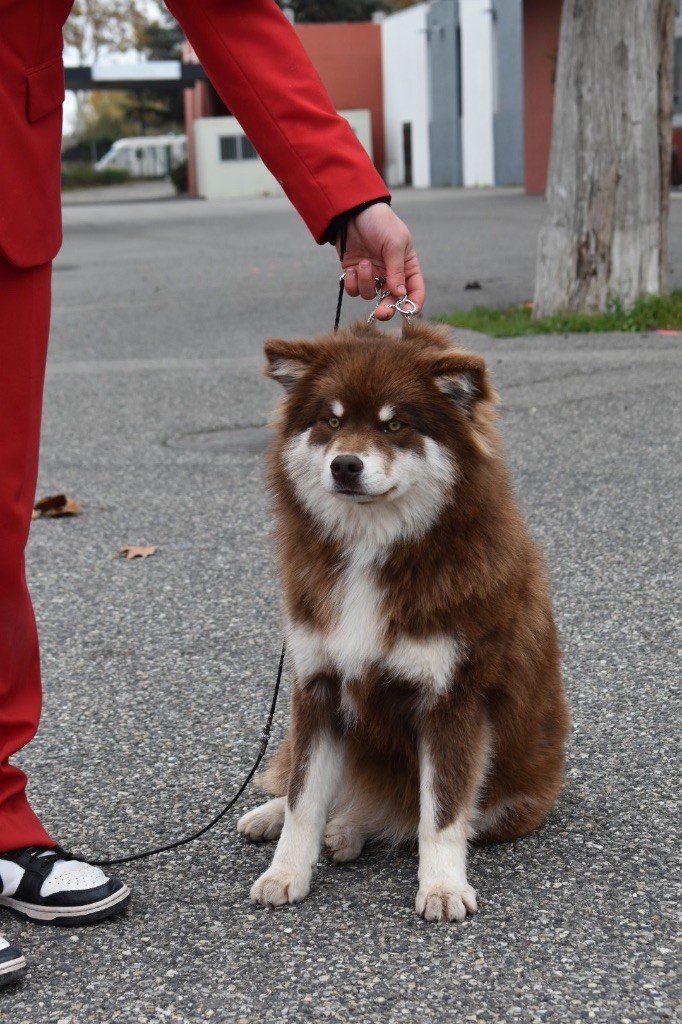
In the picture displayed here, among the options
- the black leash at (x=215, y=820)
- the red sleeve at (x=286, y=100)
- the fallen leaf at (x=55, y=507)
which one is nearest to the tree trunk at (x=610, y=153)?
the fallen leaf at (x=55, y=507)

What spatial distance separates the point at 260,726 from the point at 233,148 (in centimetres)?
4669

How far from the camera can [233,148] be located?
4859cm

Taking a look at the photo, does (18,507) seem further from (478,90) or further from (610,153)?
(478,90)

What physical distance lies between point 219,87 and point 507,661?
145 centimetres

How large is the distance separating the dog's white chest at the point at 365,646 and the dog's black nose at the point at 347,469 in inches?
9.4

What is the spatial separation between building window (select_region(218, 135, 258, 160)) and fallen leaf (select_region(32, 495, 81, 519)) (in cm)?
4312

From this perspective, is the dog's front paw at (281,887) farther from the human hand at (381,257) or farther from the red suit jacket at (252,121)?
the red suit jacket at (252,121)

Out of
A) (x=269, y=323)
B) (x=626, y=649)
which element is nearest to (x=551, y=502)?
(x=626, y=649)

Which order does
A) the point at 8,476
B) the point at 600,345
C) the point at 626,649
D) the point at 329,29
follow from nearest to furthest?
the point at 8,476 → the point at 626,649 → the point at 600,345 → the point at 329,29

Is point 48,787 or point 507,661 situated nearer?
point 507,661

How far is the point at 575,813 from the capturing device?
136 inches

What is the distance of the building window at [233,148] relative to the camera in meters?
48.2

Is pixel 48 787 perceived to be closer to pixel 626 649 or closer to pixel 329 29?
pixel 626 649

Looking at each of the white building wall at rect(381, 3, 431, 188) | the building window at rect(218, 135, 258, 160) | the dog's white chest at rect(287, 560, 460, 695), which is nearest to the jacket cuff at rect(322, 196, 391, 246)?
the dog's white chest at rect(287, 560, 460, 695)
